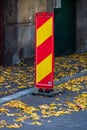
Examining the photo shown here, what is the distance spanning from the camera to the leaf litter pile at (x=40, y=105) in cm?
805

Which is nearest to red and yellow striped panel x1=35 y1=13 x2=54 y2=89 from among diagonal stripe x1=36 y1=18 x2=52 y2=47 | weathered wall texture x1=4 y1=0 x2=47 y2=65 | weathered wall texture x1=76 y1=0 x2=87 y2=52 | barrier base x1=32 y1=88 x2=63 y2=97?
diagonal stripe x1=36 y1=18 x2=52 y2=47

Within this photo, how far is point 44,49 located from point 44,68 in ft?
1.11

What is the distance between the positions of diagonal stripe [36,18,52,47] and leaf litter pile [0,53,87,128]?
1.08m

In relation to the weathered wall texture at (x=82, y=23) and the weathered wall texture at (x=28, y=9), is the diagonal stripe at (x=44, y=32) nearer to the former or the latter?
the weathered wall texture at (x=28, y=9)

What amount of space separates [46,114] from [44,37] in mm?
1844

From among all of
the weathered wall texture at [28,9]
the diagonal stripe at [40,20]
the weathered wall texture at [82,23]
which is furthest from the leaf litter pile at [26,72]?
the weathered wall texture at [82,23]

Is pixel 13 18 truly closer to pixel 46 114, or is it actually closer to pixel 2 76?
pixel 2 76

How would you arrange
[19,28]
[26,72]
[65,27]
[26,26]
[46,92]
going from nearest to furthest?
[46,92] < [26,72] < [19,28] < [26,26] < [65,27]

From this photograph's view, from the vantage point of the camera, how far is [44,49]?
31.7 feet

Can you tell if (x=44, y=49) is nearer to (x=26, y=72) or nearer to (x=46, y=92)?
(x=46, y=92)

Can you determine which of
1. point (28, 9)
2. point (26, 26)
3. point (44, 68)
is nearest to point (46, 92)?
point (44, 68)

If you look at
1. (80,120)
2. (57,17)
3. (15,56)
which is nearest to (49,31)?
(80,120)

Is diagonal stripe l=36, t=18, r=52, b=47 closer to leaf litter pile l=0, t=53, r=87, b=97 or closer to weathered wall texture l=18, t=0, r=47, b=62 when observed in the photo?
leaf litter pile l=0, t=53, r=87, b=97

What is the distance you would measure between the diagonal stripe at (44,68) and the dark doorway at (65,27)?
22.8 feet
